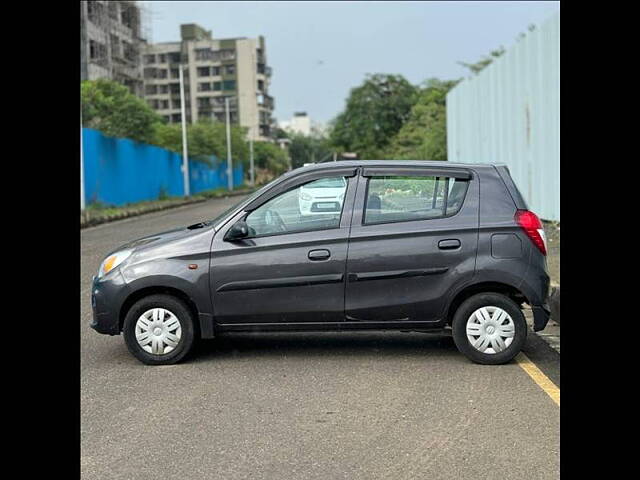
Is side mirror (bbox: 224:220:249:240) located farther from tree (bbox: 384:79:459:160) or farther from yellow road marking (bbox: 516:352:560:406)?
tree (bbox: 384:79:459:160)

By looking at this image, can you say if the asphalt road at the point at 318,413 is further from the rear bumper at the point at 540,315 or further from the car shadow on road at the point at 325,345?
the rear bumper at the point at 540,315

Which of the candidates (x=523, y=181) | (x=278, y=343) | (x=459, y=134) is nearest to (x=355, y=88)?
(x=459, y=134)

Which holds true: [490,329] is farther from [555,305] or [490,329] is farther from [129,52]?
[129,52]

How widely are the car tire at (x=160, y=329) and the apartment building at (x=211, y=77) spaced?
111m

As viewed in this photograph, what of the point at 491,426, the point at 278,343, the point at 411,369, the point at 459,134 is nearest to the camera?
the point at 491,426

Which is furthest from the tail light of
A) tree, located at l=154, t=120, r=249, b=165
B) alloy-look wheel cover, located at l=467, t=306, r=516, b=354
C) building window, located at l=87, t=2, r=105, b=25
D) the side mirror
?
building window, located at l=87, t=2, r=105, b=25

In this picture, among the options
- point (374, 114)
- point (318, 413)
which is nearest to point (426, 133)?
point (374, 114)

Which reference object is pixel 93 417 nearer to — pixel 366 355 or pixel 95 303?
pixel 95 303

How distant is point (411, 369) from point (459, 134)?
27.9 m

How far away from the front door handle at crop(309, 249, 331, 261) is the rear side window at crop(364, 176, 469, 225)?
16.2 inches

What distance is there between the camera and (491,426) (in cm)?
530

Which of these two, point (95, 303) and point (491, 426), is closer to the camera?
point (491, 426)

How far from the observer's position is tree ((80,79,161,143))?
3888 cm
